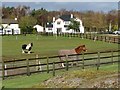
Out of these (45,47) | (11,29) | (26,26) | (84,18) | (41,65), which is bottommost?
(45,47)

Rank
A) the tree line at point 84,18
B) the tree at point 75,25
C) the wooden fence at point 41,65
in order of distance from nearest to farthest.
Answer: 1. the wooden fence at point 41,65
2. the tree at point 75,25
3. the tree line at point 84,18

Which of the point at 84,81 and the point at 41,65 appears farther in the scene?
the point at 41,65

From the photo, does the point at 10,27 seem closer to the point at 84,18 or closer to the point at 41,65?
the point at 84,18

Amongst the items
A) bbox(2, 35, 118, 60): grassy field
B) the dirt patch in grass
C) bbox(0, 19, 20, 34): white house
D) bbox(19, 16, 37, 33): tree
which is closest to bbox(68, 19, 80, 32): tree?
bbox(19, 16, 37, 33): tree

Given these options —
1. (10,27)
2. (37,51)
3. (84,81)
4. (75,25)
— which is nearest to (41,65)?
(84,81)

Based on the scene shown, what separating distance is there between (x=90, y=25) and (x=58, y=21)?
12862 millimetres

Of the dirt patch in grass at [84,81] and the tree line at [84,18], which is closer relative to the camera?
the dirt patch in grass at [84,81]

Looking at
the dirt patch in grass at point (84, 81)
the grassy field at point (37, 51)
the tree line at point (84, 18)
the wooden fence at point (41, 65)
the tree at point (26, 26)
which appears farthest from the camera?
the tree line at point (84, 18)

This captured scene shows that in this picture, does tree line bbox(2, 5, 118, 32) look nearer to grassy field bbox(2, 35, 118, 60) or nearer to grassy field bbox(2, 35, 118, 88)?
grassy field bbox(2, 35, 118, 60)

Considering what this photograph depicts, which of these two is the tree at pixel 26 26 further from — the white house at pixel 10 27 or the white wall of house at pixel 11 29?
the white house at pixel 10 27

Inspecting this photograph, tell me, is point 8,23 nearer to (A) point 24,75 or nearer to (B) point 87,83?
(A) point 24,75

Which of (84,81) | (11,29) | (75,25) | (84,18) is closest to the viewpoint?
(84,81)

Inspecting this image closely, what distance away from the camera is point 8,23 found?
130625 mm

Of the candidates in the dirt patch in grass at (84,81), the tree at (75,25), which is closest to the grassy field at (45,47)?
the dirt patch in grass at (84,81)
